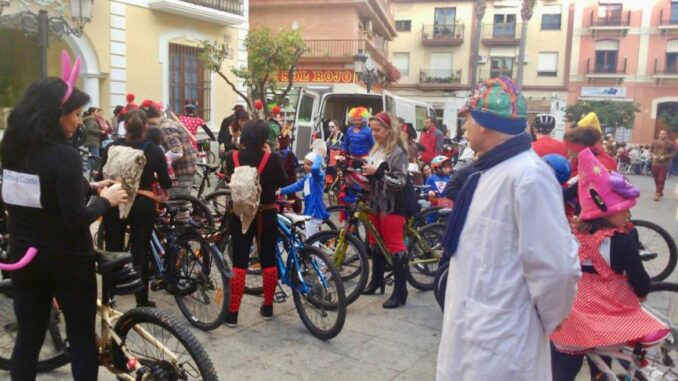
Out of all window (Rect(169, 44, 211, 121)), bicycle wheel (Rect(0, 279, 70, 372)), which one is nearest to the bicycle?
bicycle wheel (Rect(0, 279, 70, 372))

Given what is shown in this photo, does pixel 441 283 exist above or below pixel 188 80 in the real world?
below

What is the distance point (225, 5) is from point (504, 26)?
1085 inches

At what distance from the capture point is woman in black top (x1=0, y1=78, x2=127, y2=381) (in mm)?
2533

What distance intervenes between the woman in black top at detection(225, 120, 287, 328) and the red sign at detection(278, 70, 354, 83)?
20.1 metres

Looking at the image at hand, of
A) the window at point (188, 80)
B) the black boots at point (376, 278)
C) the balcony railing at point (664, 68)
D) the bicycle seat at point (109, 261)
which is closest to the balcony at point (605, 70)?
the balcony railing at point (664, 68)

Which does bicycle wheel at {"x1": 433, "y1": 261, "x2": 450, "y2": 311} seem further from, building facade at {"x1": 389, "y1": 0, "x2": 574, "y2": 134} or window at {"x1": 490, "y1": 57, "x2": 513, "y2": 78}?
window at {"x1": 490, "y1": 57, "x2": 513, "y2": 78}

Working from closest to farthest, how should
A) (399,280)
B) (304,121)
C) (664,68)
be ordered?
1. (399,280)
2. (304,121)
3. (664,68)

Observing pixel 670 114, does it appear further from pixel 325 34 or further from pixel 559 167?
pixel 559 167

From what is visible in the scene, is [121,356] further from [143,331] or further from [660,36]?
[660,36]

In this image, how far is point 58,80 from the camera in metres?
2.57

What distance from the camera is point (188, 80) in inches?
643

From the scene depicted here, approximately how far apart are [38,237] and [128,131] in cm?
213

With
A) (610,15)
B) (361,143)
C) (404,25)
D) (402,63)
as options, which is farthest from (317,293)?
(610,15)

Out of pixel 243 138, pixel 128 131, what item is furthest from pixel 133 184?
pixel 243 138
